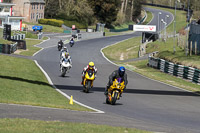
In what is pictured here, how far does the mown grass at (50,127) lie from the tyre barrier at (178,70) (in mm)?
21422

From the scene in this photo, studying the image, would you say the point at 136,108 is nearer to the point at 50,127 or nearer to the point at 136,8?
the point at 50,127

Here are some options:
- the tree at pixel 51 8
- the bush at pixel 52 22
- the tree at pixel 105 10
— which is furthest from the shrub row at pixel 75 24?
the tree at pixel 105 10

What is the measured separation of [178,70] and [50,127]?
26.1 meters

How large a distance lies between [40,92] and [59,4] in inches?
3349

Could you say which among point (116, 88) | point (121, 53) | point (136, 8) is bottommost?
point (121, 53)

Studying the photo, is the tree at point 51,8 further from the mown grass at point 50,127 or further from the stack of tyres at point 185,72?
the mown grass at point 50,127

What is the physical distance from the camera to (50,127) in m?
10.1

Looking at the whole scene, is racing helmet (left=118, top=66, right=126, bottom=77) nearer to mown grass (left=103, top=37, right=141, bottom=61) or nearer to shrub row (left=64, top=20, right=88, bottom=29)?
mown grass (left=103, top=37, right=141, bottom=61)

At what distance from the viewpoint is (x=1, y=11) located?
91.3 metres

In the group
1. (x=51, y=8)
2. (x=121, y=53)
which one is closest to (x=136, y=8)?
(x=51, y=8)

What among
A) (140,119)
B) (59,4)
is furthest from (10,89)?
(59,4)

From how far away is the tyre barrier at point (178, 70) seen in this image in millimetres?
31584

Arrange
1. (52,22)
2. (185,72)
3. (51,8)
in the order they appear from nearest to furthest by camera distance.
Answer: (185,72) < (52,22) < (51,8)

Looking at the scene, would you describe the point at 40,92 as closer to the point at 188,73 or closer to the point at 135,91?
the point at 135,91
